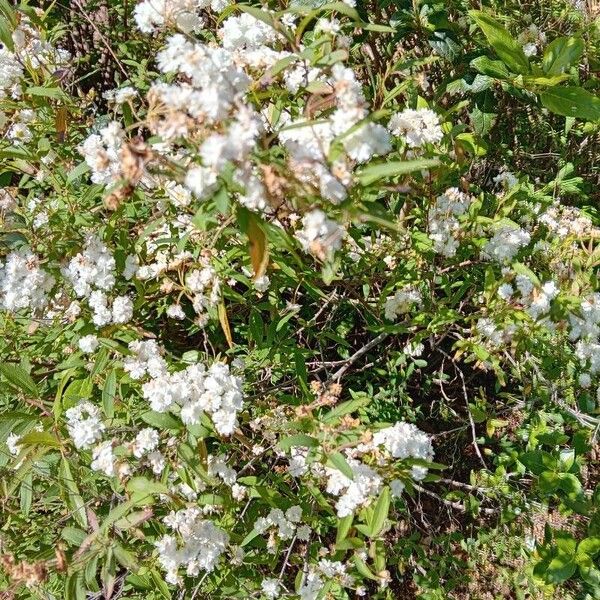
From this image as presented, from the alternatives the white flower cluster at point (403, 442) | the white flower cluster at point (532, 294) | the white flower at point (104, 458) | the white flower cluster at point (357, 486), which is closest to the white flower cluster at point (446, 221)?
the white flower cluster at point (532, 294)

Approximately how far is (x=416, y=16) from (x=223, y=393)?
163 cm

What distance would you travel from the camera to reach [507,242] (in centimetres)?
224

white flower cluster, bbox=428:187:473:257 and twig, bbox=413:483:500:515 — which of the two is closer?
white flower cluster, bbox=428:187:473:257

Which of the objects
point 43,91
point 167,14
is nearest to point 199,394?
point 167,14

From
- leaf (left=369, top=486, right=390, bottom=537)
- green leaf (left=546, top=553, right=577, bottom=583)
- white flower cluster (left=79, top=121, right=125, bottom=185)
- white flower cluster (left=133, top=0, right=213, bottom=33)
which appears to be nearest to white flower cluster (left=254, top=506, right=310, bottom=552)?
leaf (left=369, top=486, right=390, bottom=537)

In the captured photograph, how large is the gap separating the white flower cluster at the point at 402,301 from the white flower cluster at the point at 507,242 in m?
0.32

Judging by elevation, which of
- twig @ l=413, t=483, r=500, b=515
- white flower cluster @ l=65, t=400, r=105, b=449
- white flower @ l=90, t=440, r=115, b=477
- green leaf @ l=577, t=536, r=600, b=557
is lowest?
twig @ l=413, t=483, r=500, b=515

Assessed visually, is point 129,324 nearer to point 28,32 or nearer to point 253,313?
point 253,313

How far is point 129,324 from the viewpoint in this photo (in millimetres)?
2199

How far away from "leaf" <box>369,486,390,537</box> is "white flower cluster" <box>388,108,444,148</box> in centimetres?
107

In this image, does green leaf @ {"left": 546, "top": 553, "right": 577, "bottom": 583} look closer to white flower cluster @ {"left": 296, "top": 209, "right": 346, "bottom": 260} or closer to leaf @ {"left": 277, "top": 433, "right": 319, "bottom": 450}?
leaf @ {"left": 277, "top": 433, "right": 319, "bottom": 450}

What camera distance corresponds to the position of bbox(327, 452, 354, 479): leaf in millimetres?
1668

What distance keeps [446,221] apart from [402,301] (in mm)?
349

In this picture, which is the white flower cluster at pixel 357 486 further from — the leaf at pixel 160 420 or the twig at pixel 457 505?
the twig at pixel 457 505
